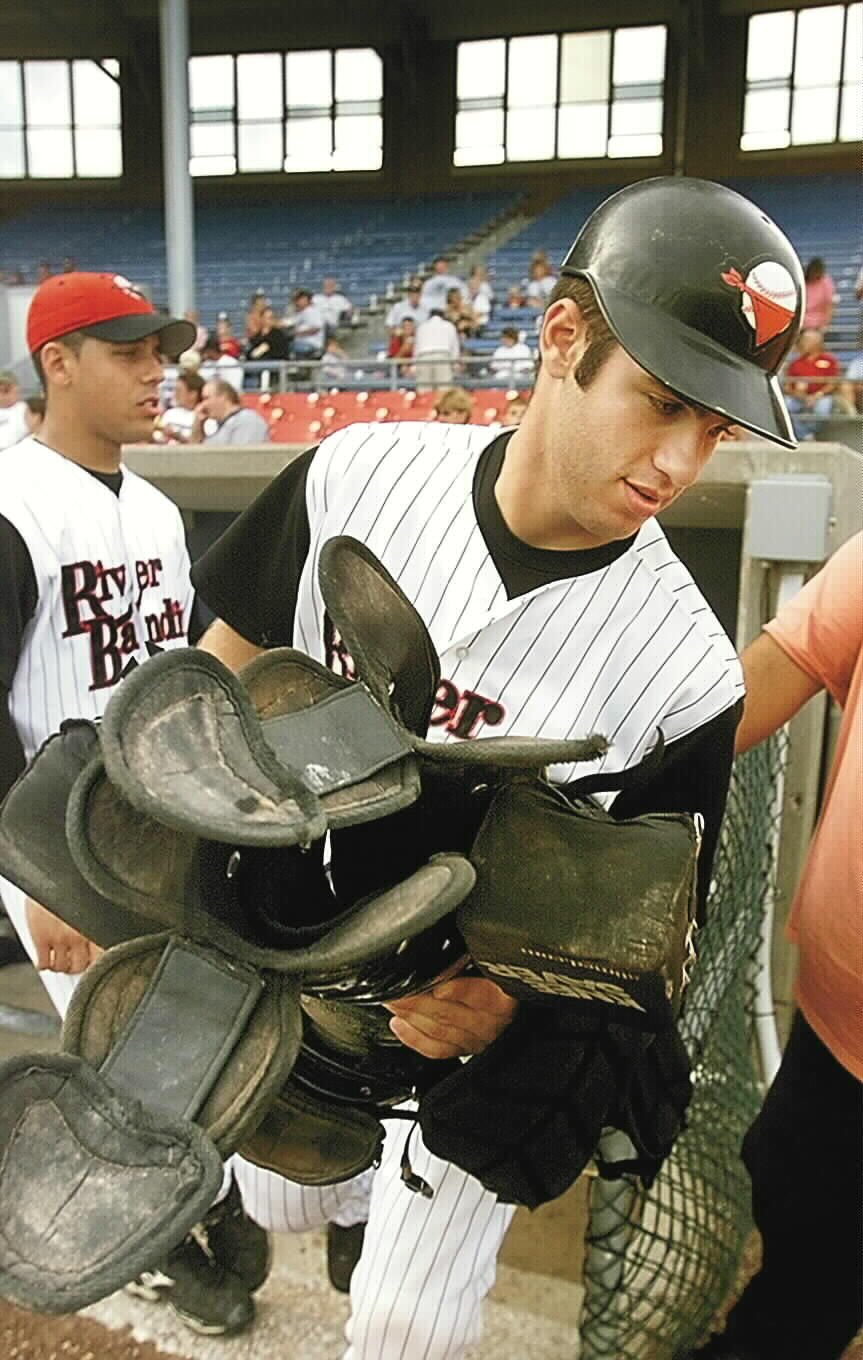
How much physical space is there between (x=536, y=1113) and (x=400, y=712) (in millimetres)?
248

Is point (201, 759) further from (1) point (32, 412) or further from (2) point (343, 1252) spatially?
(1) point (32, 412)

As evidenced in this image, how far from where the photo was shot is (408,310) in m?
1.19

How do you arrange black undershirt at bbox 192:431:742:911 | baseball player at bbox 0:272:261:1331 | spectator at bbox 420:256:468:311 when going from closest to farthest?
black undershirt at bbox 192:431:742:911 < baseball player at bbox 0:272:261:1331 < spectator at bbox 420:256:468:311

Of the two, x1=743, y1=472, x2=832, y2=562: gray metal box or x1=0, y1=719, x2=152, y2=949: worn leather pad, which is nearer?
x1=0, y1=719, x2=152, y2=949: worn leather pad

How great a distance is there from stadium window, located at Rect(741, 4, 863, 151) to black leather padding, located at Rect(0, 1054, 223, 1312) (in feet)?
1.90

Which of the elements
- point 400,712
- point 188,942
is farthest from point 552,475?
point 188,942

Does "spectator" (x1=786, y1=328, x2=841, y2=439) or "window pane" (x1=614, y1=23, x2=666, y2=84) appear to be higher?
"window pane" (x1=614, y1=23, x2=666, y2=84)

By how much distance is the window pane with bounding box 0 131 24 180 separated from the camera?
0.79m

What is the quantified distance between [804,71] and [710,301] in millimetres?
296

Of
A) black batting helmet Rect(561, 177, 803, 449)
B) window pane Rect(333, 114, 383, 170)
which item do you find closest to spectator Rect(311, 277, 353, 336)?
window pane Rect(333, 114, 383, 170)

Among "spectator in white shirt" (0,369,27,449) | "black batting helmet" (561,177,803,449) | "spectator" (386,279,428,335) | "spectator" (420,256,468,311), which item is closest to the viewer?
"black batting helmet" (561,177,803,449)

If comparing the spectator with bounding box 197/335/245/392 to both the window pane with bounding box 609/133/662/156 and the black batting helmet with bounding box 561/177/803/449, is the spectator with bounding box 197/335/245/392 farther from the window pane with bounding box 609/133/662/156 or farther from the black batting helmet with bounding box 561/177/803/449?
the black batting helmet with bounding box 561/177/803/449

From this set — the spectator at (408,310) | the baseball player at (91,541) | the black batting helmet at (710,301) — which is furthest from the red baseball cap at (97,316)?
the black batting helmet at (710,301)

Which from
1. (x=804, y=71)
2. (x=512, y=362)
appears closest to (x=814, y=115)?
(x=804, y=71)
